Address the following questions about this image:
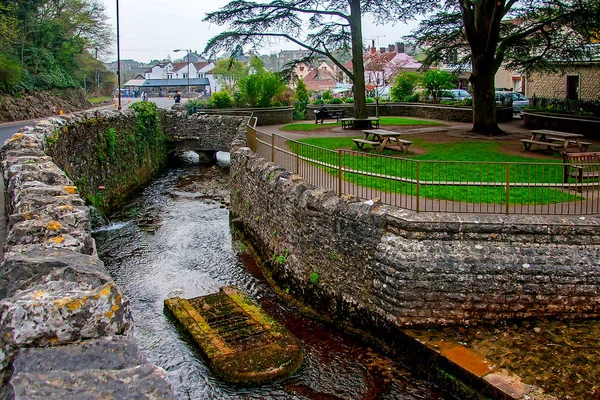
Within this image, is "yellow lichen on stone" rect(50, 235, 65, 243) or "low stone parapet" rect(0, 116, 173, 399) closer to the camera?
"low stone parapet" rect(0, 116, 173, 399)

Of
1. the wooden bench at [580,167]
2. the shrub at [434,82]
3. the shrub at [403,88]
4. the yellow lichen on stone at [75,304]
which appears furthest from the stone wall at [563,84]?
the yellow lichen on stone at [75,304]

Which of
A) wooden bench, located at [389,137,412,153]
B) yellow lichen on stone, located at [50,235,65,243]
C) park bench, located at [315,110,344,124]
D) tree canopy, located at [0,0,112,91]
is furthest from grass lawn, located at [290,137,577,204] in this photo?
tree canopy, located at [0,0,112,91]

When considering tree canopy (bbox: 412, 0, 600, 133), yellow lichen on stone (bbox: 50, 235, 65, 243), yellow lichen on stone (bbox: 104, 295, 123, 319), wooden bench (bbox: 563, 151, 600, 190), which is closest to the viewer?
yellow lichen on stone (bbox: 104, 295, 123, 319)

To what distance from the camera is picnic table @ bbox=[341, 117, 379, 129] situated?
2583 cm

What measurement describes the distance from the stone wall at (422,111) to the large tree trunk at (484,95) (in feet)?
20.3

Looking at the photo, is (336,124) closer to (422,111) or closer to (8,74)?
(422,111)

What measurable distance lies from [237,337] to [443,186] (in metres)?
5.31

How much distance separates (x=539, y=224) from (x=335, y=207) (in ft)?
11.7

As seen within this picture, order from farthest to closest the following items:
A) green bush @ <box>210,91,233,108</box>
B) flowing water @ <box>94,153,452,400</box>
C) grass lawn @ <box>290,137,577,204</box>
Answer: green bush @ <box>210,91,233,108</box> < grass lawn @ <box>290,137,577,204</box> < flowing water @ <box>94,153,452,400</box>

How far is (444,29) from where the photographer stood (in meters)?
28.0

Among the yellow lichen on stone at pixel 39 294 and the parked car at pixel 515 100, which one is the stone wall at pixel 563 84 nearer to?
the parked car at pixel 515 100

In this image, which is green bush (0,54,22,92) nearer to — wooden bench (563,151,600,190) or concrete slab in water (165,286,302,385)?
concrete slab in water (165,286,302,385)

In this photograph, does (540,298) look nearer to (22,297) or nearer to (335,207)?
(335,207)

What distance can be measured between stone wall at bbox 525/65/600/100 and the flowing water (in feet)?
74.6
